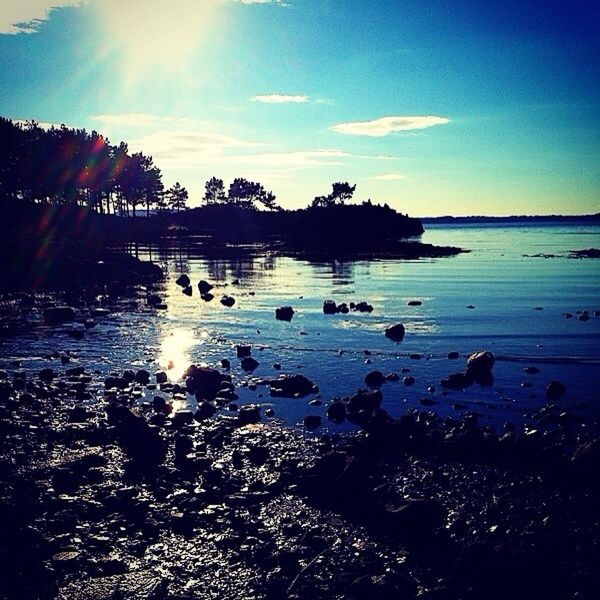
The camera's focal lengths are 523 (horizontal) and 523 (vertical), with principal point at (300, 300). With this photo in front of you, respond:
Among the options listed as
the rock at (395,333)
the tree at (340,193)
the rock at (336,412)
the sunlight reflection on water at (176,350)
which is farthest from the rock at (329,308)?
the tree at (340,193)

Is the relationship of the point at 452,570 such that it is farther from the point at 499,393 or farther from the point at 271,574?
the point at 499,393

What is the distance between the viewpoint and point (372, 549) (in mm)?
8609

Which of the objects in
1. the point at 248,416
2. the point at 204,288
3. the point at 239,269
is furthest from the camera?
the point at 239,269

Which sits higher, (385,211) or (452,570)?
(385,211)

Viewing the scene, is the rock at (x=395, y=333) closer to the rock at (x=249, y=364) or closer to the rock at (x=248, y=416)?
the rock at (x=249, y=364)

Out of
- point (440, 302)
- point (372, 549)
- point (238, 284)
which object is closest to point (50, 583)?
point (372, 549)

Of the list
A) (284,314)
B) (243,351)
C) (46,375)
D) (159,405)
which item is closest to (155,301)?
(284,314)

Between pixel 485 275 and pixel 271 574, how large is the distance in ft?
168

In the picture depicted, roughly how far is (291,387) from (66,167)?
4433 inches

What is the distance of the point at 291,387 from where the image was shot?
55.8 ft

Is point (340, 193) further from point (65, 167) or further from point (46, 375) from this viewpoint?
point (46, 375)

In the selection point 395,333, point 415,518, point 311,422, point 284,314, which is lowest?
point 415,518

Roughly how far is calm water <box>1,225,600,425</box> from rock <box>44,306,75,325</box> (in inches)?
63.1

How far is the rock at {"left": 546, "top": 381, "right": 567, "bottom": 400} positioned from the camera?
1606cm
